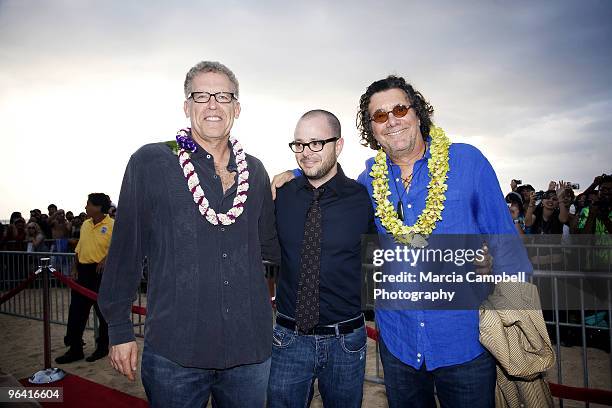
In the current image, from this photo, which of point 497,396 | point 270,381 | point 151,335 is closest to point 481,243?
point 497,396

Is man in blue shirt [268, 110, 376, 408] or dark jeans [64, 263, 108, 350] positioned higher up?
man in blue shirt [268, 110, 376, 408]

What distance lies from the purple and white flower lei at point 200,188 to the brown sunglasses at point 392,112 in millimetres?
921

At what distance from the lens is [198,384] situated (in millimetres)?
2035

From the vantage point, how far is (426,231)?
2383 mm

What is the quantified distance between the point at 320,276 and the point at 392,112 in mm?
1170

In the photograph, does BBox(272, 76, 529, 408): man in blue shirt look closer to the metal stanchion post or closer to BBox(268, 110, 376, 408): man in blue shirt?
BBox(268, 110, 376, 408): man in blue shirt

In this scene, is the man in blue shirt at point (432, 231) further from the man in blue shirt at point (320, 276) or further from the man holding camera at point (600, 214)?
the man holding camera at point (600, 214)

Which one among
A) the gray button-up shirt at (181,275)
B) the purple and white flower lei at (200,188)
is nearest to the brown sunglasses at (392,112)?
the purple and white flower lei at (200,188)

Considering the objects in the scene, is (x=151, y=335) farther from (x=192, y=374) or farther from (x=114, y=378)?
(x=114, y=378)

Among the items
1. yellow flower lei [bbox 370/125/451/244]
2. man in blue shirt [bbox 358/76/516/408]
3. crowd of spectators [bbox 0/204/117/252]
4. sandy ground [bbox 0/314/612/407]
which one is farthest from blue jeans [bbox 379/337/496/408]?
crowd of spectators [bbox 0/204/117/252]

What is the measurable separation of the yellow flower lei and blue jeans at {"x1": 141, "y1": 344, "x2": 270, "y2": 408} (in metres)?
1.13

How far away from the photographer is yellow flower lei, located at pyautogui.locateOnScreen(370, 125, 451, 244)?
2361mm

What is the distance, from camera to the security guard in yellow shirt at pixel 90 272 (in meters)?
6.18

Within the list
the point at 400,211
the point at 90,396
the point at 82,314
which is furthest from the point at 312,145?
the point at 82,314
